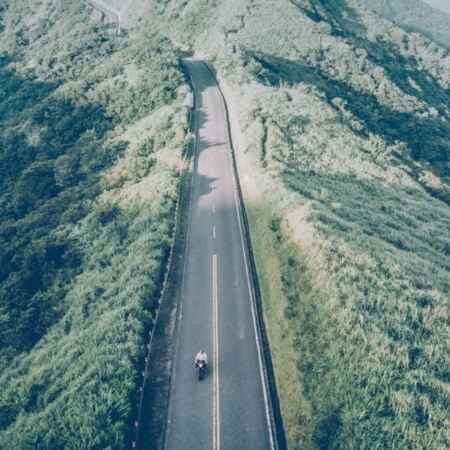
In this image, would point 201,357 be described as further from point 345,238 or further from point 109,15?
point 109,15

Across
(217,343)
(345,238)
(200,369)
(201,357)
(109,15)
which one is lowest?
(200,369)

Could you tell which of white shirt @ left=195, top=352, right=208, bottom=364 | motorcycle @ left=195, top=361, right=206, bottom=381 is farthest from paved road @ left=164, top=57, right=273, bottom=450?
white shirt @ left=195, top=352, right=208, bottom=364

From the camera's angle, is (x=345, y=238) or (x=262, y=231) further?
(x=262, y=231)

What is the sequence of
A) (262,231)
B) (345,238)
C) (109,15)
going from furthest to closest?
A: 1. (109,15)
2. (262,231)
3. (345,238)

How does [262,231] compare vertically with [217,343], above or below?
above

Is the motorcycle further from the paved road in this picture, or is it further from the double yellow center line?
the double yellow center line

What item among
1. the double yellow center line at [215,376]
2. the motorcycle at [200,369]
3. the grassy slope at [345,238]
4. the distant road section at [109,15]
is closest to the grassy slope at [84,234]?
the motorcycle at [200,369]

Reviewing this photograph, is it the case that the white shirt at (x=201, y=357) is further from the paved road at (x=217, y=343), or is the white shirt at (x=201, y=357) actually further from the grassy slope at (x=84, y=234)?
the grassy slope at (x=84, y=234)

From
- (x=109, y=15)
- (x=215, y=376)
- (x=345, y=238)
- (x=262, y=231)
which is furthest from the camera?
(x=109, y=15)

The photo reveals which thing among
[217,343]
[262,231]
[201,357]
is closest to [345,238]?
[262,231]
